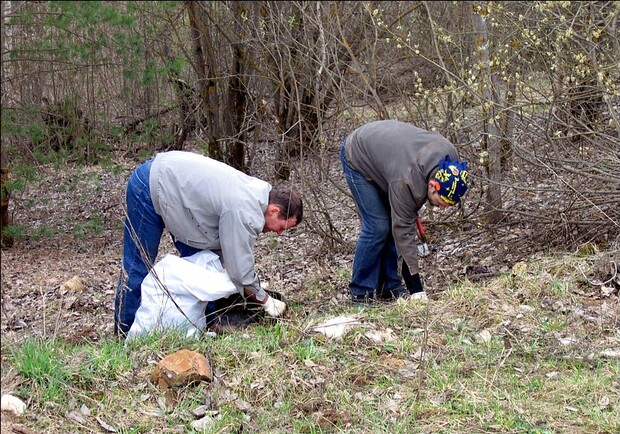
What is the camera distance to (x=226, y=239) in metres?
4.62

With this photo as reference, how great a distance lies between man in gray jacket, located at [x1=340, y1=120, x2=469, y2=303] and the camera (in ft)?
16.2

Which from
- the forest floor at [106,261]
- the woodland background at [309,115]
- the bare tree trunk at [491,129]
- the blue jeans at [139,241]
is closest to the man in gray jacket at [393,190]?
the forest floor at [106,261]

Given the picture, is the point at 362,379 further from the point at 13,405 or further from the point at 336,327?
the point at 13,405

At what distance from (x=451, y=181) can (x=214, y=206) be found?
57.1 inches

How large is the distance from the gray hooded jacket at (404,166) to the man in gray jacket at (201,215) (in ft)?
2.35

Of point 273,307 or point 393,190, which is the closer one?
point 273,307

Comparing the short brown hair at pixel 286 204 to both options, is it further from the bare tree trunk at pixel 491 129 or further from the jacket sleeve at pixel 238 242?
the bare tree trunk at pixel 491 129


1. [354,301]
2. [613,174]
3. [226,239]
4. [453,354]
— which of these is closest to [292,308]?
[354,301]

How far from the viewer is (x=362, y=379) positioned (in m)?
3.97

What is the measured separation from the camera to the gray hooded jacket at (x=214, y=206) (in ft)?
15.1

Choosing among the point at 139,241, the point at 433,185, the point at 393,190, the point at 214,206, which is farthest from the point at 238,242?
the point at 433,185

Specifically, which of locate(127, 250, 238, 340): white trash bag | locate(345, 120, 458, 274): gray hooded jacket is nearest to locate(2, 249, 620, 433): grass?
locate(127, 250, 238, 340): white trash bag

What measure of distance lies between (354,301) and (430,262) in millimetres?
1460

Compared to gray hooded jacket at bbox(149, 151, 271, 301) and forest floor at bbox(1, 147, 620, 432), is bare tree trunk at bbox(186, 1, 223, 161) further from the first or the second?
gray hooded jacket at bbox(149, 151, 271, 301)
